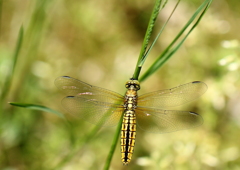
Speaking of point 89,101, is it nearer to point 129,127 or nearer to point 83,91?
point 83,91

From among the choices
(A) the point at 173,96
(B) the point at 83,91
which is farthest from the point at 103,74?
(A) the point at 173,96

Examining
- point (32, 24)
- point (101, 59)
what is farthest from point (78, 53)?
point (32, 24)

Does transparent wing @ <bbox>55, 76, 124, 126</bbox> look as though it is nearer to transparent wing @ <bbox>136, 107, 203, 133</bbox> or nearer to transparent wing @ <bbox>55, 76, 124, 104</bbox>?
transparent wing @ <bbox>55, 76, 124, 104</bbox>

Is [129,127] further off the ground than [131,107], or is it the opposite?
[131,107]

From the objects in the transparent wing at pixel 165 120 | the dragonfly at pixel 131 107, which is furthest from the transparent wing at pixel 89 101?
A: the transparent wing at pixel 165 120

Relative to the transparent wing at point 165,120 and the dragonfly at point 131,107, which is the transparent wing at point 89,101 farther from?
the transparent wing at point 165,120

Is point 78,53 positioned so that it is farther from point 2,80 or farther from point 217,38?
point 217,38
